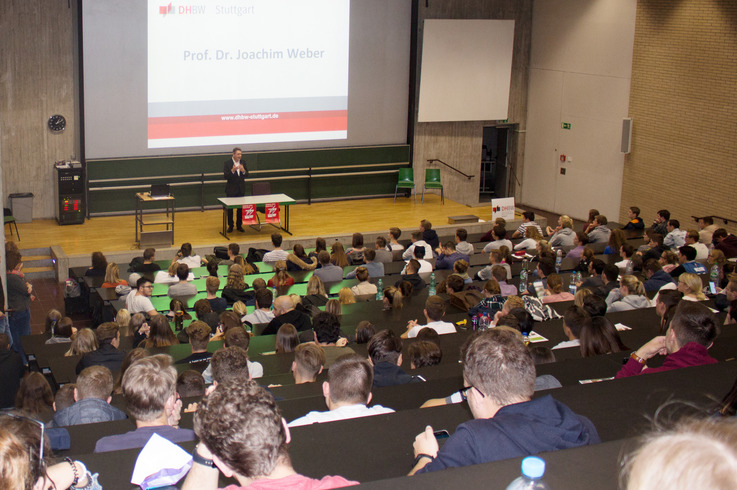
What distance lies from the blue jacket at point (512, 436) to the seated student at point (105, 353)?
160 inches

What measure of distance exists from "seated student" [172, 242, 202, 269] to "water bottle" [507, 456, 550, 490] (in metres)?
9.01

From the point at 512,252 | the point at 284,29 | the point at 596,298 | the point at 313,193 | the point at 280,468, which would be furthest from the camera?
the point at 313,193

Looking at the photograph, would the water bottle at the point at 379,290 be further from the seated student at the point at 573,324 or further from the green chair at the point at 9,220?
the green chair at the point at 9,220

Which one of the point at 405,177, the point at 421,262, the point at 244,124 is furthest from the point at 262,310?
the point at 405,177

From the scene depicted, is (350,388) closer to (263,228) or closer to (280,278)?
(280,278)

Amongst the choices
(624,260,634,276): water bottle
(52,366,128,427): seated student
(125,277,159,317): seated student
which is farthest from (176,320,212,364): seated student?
(624,260,634,276): water bottle

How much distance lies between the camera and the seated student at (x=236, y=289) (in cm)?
888

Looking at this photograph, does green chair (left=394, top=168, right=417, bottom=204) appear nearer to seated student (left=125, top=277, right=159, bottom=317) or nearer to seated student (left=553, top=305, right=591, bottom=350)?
seated student (left=125, top=277, right=159, bottom=317)

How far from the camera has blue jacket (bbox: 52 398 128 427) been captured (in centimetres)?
418

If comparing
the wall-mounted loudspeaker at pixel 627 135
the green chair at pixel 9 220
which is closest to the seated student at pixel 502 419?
the green chair at pixel 9 220

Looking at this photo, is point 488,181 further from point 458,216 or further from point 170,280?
point 170,280

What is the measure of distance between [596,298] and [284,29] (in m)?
9.38

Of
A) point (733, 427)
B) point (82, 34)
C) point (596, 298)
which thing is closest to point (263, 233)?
point (82, 34)

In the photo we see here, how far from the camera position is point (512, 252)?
11.1m
